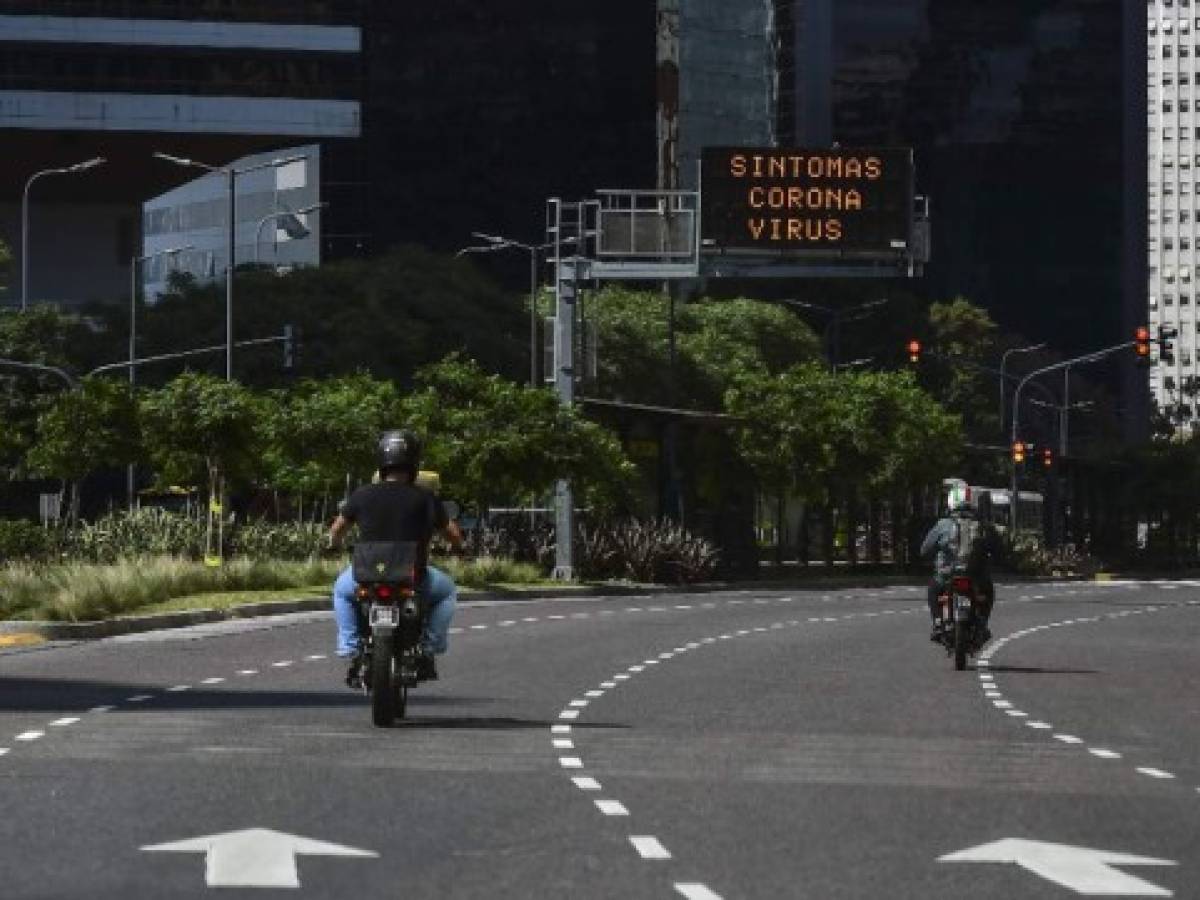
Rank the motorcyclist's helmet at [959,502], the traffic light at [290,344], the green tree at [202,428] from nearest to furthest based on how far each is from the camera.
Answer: the motorcyclist's helmet at [959,502], the green tree at [202,428], the traffic light at [290,344]

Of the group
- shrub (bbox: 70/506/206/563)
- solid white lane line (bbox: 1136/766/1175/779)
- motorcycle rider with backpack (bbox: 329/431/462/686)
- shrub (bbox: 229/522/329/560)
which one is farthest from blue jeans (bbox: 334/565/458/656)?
shrub (bbox: 229/522/329/560)

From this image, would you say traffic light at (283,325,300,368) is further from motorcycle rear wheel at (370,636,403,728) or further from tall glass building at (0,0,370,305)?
motorcycle rear wheel at (370,636,403,728)

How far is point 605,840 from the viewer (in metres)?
14.4

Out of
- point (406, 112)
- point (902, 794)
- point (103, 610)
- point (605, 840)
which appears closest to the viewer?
point (605, 840)

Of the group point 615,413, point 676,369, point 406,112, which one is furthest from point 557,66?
point 615,413

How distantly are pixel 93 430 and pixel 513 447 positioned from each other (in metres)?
7.52

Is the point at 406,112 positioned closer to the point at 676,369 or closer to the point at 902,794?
the point at 676,369

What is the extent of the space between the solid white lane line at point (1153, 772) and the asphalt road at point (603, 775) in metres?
0.04

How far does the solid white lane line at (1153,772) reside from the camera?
18844 millimetres

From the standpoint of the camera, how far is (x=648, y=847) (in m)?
14.1

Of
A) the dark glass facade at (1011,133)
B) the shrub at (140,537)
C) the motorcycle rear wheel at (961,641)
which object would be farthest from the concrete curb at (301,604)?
the dark glass facade at (1011,133)

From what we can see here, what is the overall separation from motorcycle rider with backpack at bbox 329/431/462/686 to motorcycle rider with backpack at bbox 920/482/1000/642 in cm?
1096

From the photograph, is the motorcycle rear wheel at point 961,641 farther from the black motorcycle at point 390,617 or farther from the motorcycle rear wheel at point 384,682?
the motorcycle rear wheel at point 384,682

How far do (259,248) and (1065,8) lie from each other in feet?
213
